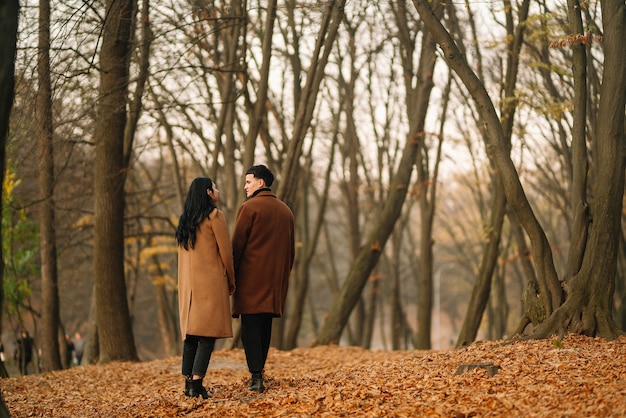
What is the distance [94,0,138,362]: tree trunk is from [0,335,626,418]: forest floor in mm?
3059

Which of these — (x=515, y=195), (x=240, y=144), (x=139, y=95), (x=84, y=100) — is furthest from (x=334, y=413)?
(x=240, y=144)

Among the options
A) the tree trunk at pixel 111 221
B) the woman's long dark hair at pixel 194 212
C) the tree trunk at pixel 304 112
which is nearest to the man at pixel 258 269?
the woman's long dark hair at pixel 194 212

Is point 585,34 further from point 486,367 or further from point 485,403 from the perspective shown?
point 485,403

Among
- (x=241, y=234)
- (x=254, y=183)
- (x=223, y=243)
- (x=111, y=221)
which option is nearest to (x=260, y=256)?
(x=241, y=234)

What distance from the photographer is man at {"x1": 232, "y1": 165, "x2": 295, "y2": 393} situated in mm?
8062

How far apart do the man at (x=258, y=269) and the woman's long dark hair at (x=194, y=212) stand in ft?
1.20

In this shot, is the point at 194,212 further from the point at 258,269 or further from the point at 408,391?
the point at 408,391

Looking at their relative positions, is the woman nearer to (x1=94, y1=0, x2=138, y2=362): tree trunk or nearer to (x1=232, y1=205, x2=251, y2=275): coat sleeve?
(x1=232, y1=205, x2=251, y2=275): coat sleeve

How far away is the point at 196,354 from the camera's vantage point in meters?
7.98

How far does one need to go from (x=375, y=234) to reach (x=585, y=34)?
703 centimetres

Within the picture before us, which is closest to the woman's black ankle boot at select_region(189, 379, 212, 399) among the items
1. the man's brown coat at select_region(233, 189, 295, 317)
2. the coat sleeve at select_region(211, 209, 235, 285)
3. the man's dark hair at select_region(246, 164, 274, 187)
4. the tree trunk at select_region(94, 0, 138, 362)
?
the man's brown coat at select_region(233, 189, 295, 317)

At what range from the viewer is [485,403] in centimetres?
641

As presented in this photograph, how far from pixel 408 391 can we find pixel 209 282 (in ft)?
6.89

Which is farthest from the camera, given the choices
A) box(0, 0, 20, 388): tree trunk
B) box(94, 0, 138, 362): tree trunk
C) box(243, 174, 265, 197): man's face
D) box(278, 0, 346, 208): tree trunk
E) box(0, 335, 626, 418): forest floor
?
box(278, 0, 346, 208): tree trunk
